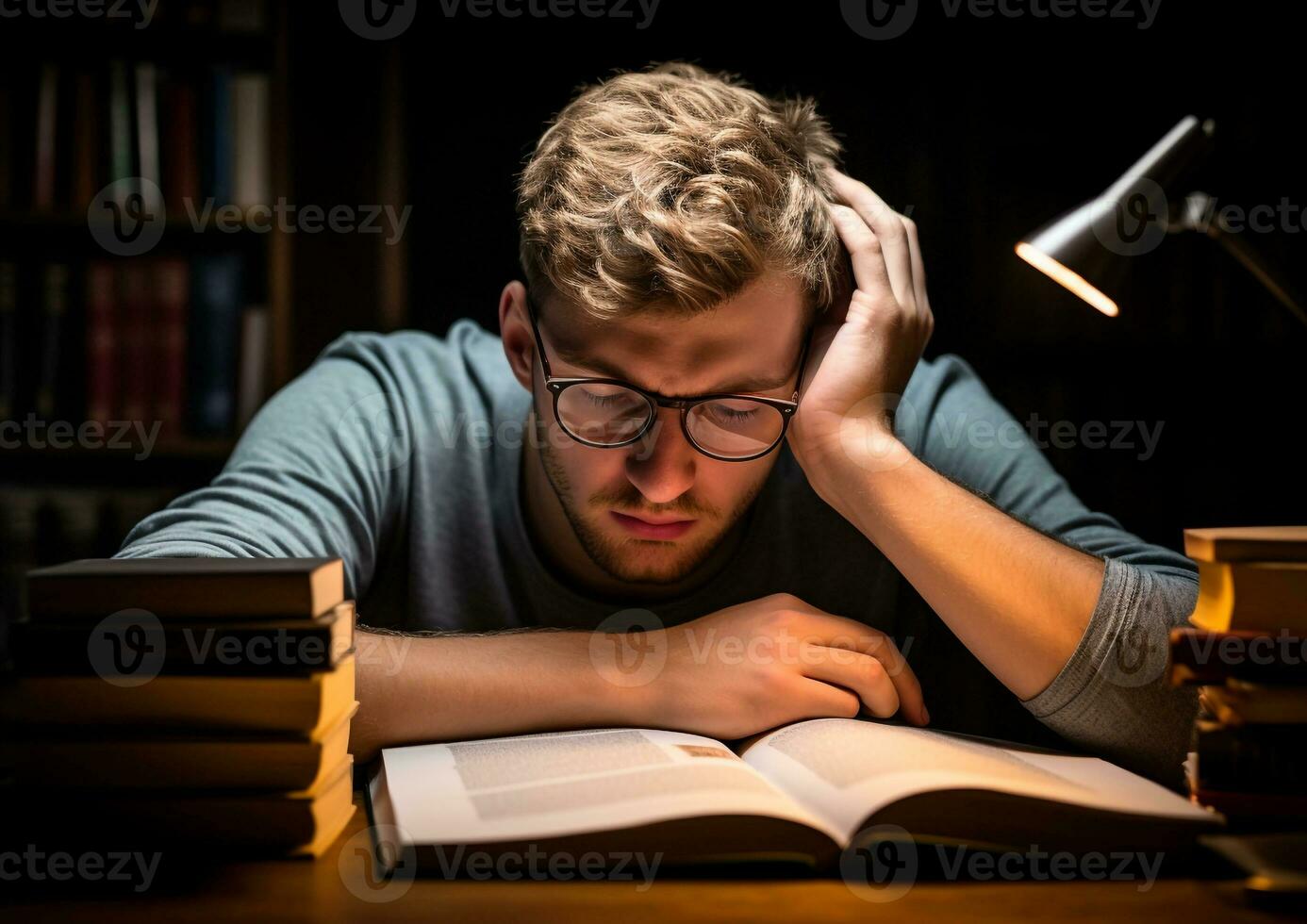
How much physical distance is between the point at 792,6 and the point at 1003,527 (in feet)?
4.97

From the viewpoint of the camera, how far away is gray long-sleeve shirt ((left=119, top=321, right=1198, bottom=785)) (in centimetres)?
132

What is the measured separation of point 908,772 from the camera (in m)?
0.75

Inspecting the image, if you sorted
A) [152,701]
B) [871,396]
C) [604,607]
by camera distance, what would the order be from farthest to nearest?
[604,607]
[871,396]
[152,701]

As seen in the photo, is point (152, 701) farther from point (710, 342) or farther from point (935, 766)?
point (710, 342)

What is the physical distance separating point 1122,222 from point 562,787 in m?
0.79

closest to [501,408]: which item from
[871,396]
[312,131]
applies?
[871,396]

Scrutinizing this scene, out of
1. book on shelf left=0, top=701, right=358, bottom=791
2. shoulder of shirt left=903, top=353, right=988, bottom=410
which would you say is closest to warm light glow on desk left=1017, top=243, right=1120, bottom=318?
shoulder of shirt left=903, top=353, right=988, bottom=410

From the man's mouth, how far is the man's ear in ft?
0.83

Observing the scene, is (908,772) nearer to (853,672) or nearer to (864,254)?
Answer: (853,672)

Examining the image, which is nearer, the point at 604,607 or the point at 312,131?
the point at 604,607

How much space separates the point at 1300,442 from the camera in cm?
205

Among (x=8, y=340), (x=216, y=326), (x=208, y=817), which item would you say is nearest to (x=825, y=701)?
(x=208, y=817)

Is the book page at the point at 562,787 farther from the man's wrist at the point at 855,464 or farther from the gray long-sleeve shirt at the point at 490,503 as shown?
the gray long-sleeve shirt at the point at 490,503

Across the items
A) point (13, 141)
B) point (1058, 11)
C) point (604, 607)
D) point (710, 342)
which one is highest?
point (1058, 11)
